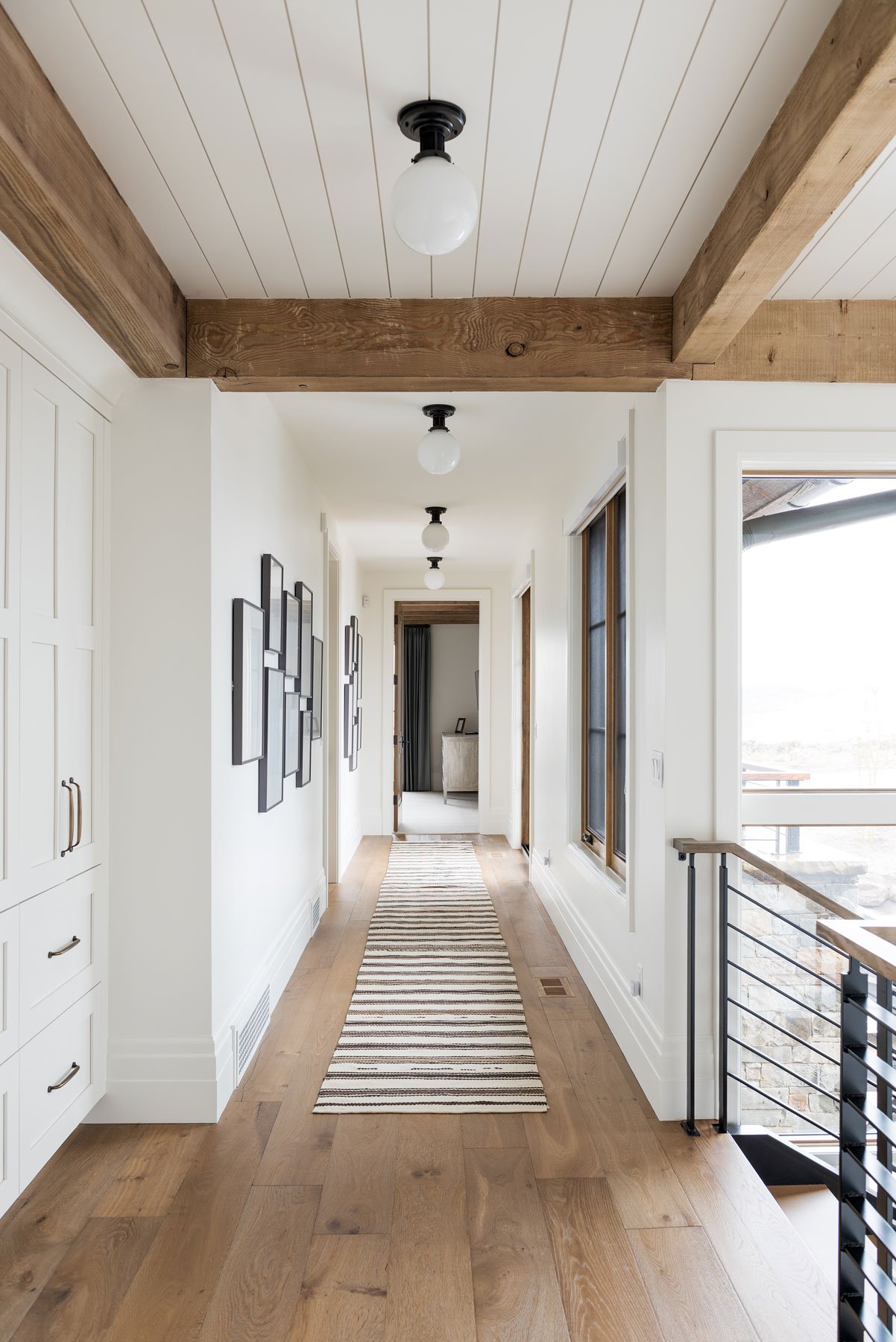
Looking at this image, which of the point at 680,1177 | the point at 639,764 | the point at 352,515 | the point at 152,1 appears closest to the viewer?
the point at 152,1

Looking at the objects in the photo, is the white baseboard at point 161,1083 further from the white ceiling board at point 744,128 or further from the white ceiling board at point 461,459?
the white ceiling board at point 744,128

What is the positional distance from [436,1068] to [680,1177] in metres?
0.94

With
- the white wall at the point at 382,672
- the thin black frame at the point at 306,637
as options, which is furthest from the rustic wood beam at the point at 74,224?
the white wall at the point at 382,672

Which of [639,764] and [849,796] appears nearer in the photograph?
[849,796]

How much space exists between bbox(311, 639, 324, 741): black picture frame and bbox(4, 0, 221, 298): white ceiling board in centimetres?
255

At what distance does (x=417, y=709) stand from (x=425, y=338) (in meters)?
9.34

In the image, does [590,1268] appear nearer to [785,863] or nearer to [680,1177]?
[680,1177]

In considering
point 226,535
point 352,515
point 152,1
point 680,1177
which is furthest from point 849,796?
point 352,515

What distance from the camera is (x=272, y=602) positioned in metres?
3.40

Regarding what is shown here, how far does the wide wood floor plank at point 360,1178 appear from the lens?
2098 millimetres

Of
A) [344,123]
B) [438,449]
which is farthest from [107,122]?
[438,449]

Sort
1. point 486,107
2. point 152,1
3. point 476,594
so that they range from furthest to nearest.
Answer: point 476,594, point 486,107, point 152,1

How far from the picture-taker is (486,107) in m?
1.68

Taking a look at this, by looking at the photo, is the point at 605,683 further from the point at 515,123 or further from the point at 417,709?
the point at 417,709
